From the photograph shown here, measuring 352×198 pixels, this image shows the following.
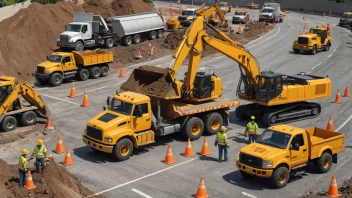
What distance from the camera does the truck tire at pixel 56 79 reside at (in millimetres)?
34625

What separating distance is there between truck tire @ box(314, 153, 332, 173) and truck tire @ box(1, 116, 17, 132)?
14.1m

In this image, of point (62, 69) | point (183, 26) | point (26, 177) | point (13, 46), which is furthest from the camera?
point (183, 26)

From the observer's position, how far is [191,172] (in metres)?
20.7

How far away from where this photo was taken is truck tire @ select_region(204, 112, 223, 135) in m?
24.8

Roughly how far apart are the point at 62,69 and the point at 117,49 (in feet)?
31.4

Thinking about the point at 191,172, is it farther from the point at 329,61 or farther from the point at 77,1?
the point at 77,1

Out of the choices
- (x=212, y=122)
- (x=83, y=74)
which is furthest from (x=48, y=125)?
(x=83, y=74)

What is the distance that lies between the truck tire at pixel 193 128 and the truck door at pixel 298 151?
19.7ft

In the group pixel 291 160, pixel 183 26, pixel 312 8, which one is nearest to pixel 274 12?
pixel 183 26

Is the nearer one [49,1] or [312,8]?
[49,1]

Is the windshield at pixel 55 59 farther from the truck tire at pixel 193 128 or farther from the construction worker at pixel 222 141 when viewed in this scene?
the construction worker at pixel 222 141

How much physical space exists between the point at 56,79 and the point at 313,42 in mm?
21961

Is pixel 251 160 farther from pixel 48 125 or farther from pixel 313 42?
pixel 313 42

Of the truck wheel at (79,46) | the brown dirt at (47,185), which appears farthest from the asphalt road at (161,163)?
the truck wheel at (79,46)
